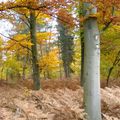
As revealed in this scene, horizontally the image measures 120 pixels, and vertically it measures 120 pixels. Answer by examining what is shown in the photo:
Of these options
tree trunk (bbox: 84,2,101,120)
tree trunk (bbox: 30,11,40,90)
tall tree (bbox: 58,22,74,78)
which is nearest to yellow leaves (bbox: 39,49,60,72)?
tree trunk (bbox: 30,11,40,90)

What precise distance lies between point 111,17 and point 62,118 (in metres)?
2.88

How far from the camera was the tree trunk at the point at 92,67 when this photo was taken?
284 inches

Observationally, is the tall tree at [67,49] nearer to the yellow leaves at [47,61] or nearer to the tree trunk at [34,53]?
the yellow leaves at [47,61]

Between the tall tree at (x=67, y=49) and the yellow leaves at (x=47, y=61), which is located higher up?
the tall tree at (x=67, y=49)

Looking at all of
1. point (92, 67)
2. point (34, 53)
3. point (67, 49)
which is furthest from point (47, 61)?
point (92, 67)

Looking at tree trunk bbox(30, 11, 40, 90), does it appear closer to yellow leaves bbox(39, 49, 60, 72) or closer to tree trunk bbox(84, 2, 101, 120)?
yellow leaves bbox(39, 49, 60, 72)

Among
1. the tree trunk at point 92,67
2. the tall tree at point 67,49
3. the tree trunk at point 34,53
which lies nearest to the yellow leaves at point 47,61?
the tree trunk at point 34,53

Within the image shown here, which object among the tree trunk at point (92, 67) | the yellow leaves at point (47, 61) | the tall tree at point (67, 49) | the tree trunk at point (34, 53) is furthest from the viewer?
the tall tree at point (67, 49)

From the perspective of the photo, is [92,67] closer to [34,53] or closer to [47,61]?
[34,53]

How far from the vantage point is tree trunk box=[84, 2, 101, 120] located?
720 cm

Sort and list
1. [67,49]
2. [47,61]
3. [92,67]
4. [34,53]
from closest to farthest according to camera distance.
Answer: [92,67]
[34,53]
[47,61]
[67,49]

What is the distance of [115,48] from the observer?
16.1m

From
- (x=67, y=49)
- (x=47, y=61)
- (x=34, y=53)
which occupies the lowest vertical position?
(x=47, y=61)

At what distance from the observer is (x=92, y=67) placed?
719 cm
